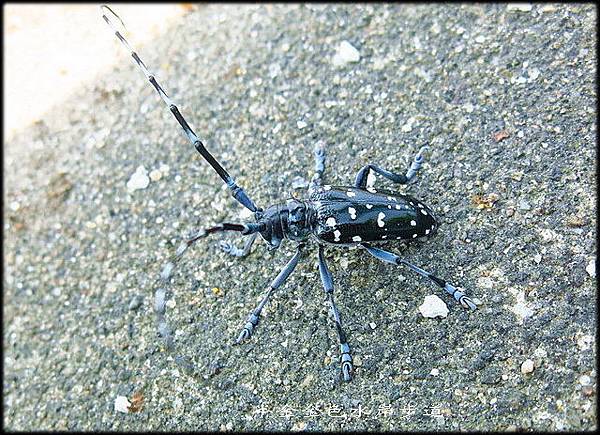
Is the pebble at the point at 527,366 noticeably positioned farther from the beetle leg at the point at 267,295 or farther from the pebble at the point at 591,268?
the beetle leg at the point at 267,295

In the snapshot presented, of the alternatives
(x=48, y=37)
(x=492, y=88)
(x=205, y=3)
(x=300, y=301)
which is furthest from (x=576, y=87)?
(x=48, y=37)

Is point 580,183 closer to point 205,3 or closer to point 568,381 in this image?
point 568,381

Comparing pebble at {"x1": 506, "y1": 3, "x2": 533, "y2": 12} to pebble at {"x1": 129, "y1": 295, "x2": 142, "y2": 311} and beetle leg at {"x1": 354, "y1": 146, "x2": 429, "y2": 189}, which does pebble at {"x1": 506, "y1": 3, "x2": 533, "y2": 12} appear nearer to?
beetle leg at {"x1": 354, "y1": 146, "x2": 429, "y2": 189}

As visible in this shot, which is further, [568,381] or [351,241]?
[351,241]

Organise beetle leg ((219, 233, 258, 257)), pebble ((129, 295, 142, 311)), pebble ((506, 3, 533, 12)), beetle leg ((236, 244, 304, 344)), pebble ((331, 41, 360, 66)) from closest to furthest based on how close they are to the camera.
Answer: beetle leg ((236, 244, 304, 344))
beetle leg ((219, 233, 258, 257))
pebble ((129, 295, 142, 311))
pebble ((506, 3, 533, 12))
pebble ((331, 41, 360, 66))

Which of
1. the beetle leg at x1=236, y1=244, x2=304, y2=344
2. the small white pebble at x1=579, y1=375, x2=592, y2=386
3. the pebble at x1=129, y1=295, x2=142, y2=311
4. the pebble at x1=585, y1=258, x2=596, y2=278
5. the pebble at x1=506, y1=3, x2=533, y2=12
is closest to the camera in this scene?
the small white pebble at x1=579, y1=375, x2=592, y2=386

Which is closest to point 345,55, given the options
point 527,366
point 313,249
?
point 313,249

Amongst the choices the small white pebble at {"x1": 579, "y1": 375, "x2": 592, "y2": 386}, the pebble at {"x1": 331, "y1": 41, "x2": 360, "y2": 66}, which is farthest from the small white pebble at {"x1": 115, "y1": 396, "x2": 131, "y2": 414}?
the pebble at {"x1": 331, "y1": 41, "x2": 360, "y2": 66}
